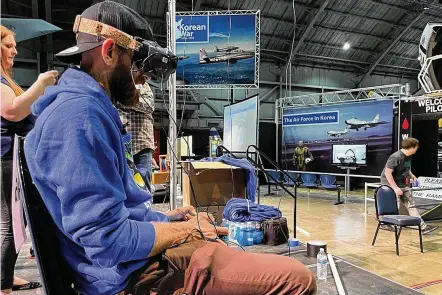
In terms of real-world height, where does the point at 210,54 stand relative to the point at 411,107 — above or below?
above

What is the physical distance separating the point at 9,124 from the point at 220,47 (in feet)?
14.8

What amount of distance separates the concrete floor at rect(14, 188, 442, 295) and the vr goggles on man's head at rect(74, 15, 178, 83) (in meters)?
1.63

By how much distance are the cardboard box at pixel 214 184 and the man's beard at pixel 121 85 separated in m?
2.37

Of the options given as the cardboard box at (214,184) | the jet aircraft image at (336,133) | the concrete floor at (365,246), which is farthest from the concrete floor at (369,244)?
the jet aircraft image at (336,133)

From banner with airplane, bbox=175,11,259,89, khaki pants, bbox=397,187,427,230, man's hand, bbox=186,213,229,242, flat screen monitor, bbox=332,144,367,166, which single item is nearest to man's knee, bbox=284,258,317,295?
man's hand, bbox=186,213,229,242

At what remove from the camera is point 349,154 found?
9078 millimetres

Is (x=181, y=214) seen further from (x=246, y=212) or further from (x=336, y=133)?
(x=336, y=133)

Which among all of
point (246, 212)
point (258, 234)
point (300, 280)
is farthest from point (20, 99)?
point (258, 234)

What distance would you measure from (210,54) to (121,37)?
4965 mm

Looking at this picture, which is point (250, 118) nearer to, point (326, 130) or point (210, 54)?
point (210, 54)

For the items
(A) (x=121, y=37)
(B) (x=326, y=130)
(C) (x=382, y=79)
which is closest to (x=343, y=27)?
(C) (x=382, y=79)

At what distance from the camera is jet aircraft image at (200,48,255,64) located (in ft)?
18.6

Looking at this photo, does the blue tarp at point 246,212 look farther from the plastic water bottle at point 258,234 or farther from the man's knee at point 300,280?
the man's knee at point 300,280

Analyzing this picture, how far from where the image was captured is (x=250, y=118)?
507 centimetres
